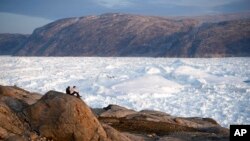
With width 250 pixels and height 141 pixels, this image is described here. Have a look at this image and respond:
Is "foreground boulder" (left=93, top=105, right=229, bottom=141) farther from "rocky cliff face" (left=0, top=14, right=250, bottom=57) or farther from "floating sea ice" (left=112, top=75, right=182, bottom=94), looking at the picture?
"rocky cliff face" (left=0, top=14, right=250, bottom=57)

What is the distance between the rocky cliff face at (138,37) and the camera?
75125 millimetres

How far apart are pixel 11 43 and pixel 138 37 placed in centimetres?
4294

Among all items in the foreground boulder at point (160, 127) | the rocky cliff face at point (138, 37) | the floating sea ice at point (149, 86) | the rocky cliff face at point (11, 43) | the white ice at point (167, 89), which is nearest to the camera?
the foreground boulder at point (160, 127)

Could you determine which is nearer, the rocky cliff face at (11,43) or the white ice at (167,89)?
the white ice at (167,89)

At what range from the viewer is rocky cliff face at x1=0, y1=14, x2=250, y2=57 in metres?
75.1

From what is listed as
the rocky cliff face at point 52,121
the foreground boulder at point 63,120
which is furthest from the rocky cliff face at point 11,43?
the foreground boulder at point 63,120

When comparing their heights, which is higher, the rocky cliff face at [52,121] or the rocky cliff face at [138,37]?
the rocky cliff face at [138,37]

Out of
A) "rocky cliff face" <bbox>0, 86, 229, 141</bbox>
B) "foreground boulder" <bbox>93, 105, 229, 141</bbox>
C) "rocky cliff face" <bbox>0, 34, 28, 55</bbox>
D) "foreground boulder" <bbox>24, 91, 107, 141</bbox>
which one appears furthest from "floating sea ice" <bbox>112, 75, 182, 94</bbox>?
"rocky cliff face" <bbox>0, 34, 28, 55</bbox>

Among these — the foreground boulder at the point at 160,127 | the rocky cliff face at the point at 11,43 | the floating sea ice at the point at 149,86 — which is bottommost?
the foreground boulder at the point at 160,127

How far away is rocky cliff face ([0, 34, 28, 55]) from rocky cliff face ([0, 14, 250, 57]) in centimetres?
330

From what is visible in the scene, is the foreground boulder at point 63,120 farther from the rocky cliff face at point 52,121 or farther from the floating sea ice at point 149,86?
the floating sea ice at point 149,86

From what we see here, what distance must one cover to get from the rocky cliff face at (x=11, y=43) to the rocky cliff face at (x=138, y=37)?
330cm

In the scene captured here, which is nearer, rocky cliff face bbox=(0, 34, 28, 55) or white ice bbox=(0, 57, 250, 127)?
white ice bbox=(0, 57, 250, 127)

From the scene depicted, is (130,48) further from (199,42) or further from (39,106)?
(39,106)
